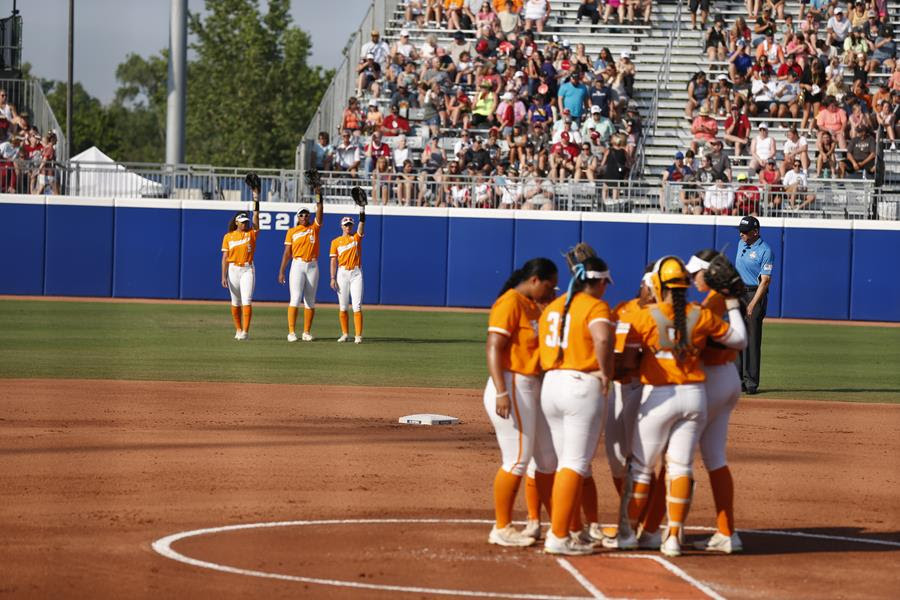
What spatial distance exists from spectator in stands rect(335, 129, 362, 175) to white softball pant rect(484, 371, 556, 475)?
2466 centimetres

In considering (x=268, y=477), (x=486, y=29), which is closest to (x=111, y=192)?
(x=486, y=29)

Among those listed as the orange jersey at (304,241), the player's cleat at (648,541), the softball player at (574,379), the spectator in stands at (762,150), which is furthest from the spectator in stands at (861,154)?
the softball player at (574,379)

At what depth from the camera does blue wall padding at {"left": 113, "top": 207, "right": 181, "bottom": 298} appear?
31.3 m

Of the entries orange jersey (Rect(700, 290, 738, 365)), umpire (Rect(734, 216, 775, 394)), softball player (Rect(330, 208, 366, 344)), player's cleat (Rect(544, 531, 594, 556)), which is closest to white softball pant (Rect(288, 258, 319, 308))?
softball player (Rect(330, 208, 366, 344))

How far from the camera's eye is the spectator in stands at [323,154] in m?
32.8

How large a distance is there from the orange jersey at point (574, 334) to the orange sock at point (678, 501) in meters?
0.87

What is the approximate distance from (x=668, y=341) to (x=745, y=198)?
2287 centimetres

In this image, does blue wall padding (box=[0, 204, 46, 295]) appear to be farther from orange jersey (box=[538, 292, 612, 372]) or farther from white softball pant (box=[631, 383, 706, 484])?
white softball pant (box=[631, 383, 706, 484])

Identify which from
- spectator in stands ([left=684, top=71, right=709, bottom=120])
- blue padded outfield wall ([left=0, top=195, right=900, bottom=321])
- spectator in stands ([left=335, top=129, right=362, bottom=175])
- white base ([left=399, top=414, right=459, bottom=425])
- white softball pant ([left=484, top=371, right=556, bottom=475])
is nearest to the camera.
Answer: white softball pant ([left=484, top=371, right=556, bottom=475])

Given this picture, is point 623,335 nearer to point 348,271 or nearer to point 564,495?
point 564,495

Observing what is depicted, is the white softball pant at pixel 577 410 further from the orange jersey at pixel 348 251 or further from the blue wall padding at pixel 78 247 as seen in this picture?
the blue wall padding at pixel 78 247

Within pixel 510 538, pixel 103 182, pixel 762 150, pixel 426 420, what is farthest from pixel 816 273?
pixel 510 538

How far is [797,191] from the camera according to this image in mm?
30281

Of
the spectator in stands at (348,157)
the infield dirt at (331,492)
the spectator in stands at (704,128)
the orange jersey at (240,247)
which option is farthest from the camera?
the spectator in stands at (348,157)
